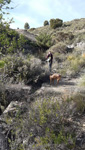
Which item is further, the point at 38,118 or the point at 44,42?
the point at 44,42

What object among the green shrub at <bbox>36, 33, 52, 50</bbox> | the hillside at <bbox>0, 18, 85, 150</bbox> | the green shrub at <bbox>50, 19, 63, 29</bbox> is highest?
the green shrub at <bbox>50, 19, 63, 29</bbox>

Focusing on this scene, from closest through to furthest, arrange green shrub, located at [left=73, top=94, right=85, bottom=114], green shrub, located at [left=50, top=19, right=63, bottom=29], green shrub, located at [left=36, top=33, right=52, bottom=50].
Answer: green shrub, located at [left=73, top=94, right=85, bottom=114], green shrub, located at [left=36, top=33, right=52, bottom=50], green shrub, located at [left=50, top=19, right=63, bottom=29]

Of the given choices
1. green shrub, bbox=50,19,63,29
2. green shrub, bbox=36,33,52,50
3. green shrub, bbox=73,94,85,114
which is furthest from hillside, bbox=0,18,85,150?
green shrub, bbox=50,19,63,29

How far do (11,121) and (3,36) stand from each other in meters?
2.19

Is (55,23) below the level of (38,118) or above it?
above

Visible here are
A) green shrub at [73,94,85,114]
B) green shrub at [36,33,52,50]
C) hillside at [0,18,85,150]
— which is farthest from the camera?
green shrub at [36,33,52,50]

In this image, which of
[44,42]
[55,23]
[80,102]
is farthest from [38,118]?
[55,23]

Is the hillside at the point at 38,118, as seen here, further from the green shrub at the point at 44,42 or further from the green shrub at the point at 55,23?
the green shrub at the point at 55,23

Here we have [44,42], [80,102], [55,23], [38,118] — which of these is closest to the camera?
[38,118]

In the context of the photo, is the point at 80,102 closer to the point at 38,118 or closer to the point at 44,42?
the point at 38,118

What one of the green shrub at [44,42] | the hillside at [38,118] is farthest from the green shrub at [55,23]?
the hillside at [38,118]

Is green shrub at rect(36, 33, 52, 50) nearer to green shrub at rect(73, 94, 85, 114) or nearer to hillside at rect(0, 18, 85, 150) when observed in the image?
hillside at rect(0, 18, 85, 150)

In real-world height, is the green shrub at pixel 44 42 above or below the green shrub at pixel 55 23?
below

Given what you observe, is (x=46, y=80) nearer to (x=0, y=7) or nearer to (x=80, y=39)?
(x=0, y=7)
